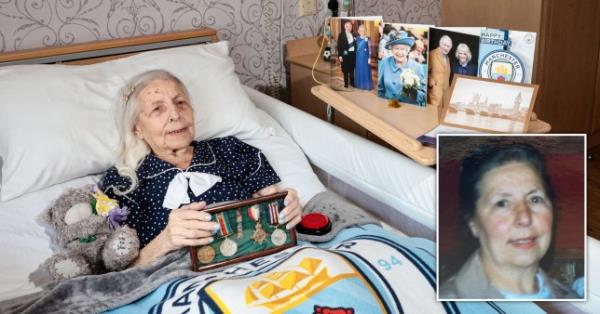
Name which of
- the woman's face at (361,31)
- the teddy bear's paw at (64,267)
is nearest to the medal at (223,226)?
the teddy bear's paw at (64,267)

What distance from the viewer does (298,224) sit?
144 centimetres

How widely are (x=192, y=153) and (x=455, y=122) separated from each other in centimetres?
72

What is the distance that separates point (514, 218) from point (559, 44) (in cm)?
209

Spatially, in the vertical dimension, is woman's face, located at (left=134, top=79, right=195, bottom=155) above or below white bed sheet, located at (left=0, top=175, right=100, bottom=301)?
above

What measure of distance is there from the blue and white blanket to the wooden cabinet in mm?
1733

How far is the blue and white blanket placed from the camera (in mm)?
979

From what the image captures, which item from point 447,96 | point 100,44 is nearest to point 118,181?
point 100,44

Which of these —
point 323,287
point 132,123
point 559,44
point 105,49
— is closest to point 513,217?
point 323,287

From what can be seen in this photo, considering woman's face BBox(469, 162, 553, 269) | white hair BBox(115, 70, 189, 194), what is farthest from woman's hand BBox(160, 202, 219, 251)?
woman's face BBox(469, 162, 553, 269)

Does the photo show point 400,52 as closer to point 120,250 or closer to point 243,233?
point 243,233

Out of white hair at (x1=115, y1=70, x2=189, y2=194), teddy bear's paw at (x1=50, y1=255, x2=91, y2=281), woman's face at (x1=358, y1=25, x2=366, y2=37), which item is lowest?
teddy bear's paw at (x1=50, y1=255, x2=91, y2=281)

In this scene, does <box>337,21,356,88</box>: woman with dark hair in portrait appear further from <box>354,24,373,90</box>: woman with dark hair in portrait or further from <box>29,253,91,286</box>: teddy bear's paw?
<box>29,253,91,286</box>: teddy bear's paw

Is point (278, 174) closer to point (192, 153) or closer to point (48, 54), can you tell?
point (192, 153)

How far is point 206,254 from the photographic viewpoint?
1272 millimetres
